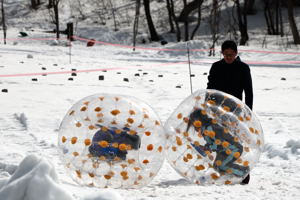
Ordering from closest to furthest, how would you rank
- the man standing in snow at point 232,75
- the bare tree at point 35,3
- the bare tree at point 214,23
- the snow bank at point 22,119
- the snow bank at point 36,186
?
1. the snow bank at point 36,186
2. the man standing in snow at point 232,75
3. the snow bank at point 22,119
4. the bare tree at point 214,23
5. the bare tree at point 35,3

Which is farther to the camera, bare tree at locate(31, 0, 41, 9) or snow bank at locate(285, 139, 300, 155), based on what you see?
bare tree at locate(31, 0, 41, 9)

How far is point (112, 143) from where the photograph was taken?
14.6 ft

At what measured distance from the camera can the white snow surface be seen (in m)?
3.69

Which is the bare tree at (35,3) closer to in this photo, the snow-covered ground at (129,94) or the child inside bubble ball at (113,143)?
the snow-covered ground at (129,94)

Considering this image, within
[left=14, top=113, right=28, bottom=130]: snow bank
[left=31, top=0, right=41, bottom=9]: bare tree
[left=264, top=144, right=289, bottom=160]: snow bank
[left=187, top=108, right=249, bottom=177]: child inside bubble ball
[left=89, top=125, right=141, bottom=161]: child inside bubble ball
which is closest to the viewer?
[left=89, top=125, right=141, bottom=161]: child inside bubble ball

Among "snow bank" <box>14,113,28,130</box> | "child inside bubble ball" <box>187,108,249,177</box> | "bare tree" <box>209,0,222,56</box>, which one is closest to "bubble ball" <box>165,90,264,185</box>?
"child inside bubble ball" <box>187,108,249,177</box>

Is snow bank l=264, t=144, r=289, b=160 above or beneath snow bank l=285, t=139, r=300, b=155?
beneath

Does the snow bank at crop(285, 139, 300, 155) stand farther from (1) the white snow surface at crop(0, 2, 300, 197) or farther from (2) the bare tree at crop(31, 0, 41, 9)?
(2) the bare tree at crop(31, 0, 41, 9)

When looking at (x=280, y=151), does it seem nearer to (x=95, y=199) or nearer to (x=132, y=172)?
(x=132, y=172)

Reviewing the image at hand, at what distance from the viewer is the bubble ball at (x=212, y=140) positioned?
15.7 ft

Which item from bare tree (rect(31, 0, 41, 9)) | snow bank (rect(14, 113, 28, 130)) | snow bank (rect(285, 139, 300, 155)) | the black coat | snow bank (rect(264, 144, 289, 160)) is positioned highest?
bare tree (rect(31, 0, 41, 9))

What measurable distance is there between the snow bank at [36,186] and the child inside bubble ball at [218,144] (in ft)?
5.67

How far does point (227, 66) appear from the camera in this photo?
18.4 ft

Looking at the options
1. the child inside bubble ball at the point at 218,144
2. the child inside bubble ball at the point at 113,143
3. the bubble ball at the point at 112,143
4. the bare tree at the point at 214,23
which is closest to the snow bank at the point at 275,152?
the child inside bubble ball at the point at 218,144
